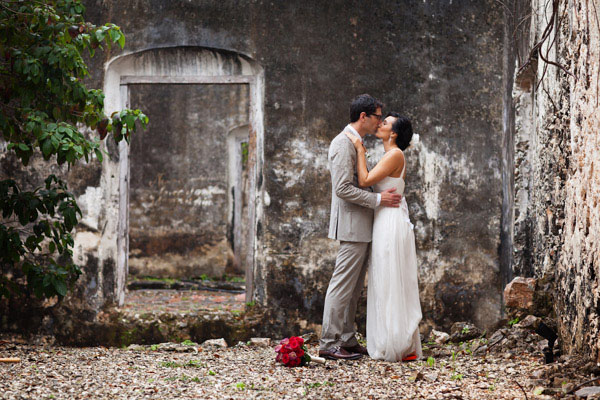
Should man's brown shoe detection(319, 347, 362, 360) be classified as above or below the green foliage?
below

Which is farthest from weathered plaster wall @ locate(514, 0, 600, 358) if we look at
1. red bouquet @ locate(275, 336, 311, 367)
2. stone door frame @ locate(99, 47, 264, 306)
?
stone door frame @ locate(99, 47, 264, 306)

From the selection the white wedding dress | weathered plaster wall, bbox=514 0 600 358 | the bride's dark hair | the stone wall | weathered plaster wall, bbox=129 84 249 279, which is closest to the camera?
weathered plaster wall, bbox=514 0 600 358

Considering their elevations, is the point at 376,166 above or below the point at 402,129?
below

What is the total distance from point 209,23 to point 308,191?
5.97 ft

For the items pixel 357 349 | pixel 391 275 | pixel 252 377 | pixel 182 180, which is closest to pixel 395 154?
pixel 391 275

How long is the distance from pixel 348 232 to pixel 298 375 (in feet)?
3.73

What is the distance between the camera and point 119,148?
Result: 22.0 ft

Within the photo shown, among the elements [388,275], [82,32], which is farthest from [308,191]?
[82,32]

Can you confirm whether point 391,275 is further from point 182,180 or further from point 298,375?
point 182,180

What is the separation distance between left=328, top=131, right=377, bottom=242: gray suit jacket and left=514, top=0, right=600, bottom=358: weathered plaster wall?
1.34 metres

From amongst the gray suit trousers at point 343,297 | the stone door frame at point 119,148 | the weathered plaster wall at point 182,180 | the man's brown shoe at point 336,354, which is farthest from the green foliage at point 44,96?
the weathered plaster wall at point 182,180

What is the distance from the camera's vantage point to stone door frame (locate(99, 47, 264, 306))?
6.55m

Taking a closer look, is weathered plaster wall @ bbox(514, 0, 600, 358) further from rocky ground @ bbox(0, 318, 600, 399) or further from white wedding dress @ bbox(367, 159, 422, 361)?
white wedding dress @ bbox(367, 159, 422, 361)

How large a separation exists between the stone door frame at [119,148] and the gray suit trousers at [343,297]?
5.49ft
